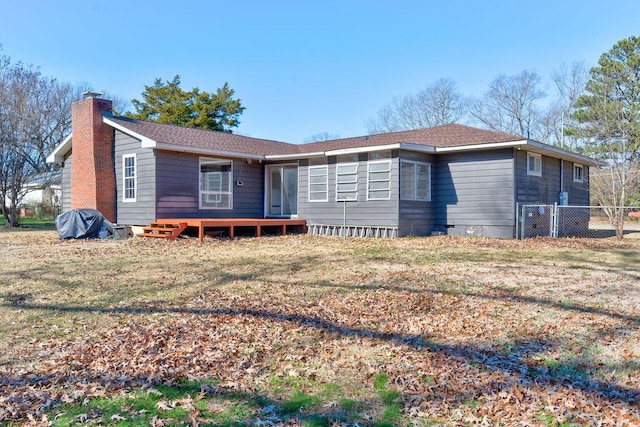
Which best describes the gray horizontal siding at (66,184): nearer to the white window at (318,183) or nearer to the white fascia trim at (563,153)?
the white window at (318,183)

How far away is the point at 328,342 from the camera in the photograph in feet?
13.8

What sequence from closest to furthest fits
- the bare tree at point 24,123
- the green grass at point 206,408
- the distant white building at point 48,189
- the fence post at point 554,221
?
the green grass at point 206,408 → the fence post at point 554,221 → the bare tree at point 24,123 → the distant white building at point 48,189

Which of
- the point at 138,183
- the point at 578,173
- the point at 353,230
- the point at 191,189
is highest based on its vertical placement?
the point at 578,173

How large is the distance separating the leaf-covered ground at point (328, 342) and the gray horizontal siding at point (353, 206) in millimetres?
5055

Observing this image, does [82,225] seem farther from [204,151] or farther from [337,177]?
[337,177]

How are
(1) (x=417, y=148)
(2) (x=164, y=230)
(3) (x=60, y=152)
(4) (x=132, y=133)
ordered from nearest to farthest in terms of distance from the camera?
1. (2) (x=164, y=230)
2. (1) (x=417, y=148)
3. (4) (x=132, y=133)
4. (3) (x=60, y=152)

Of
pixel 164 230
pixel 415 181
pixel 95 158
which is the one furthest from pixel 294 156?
pixel 95 158

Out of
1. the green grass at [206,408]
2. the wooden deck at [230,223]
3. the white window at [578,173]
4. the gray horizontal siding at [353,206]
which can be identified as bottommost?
the green grass at [206,408]

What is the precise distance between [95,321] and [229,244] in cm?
684

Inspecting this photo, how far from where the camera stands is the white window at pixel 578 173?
→ 16906mm

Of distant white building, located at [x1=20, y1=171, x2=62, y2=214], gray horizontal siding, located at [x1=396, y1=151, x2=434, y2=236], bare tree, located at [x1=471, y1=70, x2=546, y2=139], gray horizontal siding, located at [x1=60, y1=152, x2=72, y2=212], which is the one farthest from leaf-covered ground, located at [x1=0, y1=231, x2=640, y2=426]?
bare tree, located at [x1=471, y1=70, x2=546, y2=139]

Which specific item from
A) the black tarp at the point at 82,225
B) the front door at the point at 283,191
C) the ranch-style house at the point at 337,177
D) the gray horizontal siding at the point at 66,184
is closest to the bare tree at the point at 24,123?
the gray horizontal siding at the point at 66,184

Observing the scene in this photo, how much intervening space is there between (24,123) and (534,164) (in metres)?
22.8

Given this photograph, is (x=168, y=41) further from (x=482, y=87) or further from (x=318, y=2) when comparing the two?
(x=482, y=87)
